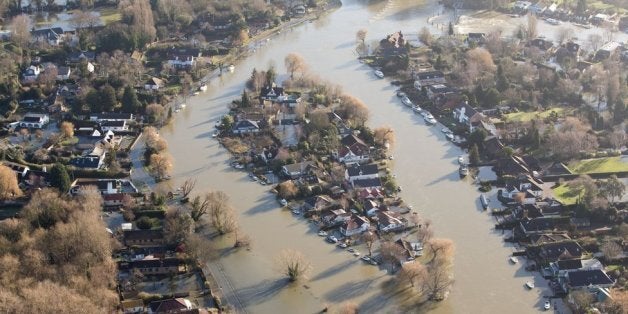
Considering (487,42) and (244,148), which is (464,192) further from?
(487,42)

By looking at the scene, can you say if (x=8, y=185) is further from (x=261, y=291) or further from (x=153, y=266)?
(x=261, y=291)

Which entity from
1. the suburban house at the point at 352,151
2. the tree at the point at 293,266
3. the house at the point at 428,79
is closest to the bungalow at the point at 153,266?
the tree at the point at 293,266

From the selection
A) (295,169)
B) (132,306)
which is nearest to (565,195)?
(295,169)

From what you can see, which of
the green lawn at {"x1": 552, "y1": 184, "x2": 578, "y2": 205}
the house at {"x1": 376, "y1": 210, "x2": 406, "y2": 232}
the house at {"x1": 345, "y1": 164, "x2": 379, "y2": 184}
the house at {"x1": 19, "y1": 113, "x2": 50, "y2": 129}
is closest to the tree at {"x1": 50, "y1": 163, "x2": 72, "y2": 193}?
the house at {"x1": 19, "y1": 113, "x2": 50, "y2": 129}

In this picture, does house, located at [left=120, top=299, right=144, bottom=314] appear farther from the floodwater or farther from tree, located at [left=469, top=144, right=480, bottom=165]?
tree, located at [left=469, top=144, right=480, bottom=165]

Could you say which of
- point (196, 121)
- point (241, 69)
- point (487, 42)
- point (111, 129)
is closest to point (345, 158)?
point (196, 121)

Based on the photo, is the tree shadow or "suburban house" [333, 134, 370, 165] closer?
the tree shadow

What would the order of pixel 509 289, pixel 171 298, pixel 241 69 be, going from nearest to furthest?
pixel 171 298, pixel 509 289, pixel 241 69
